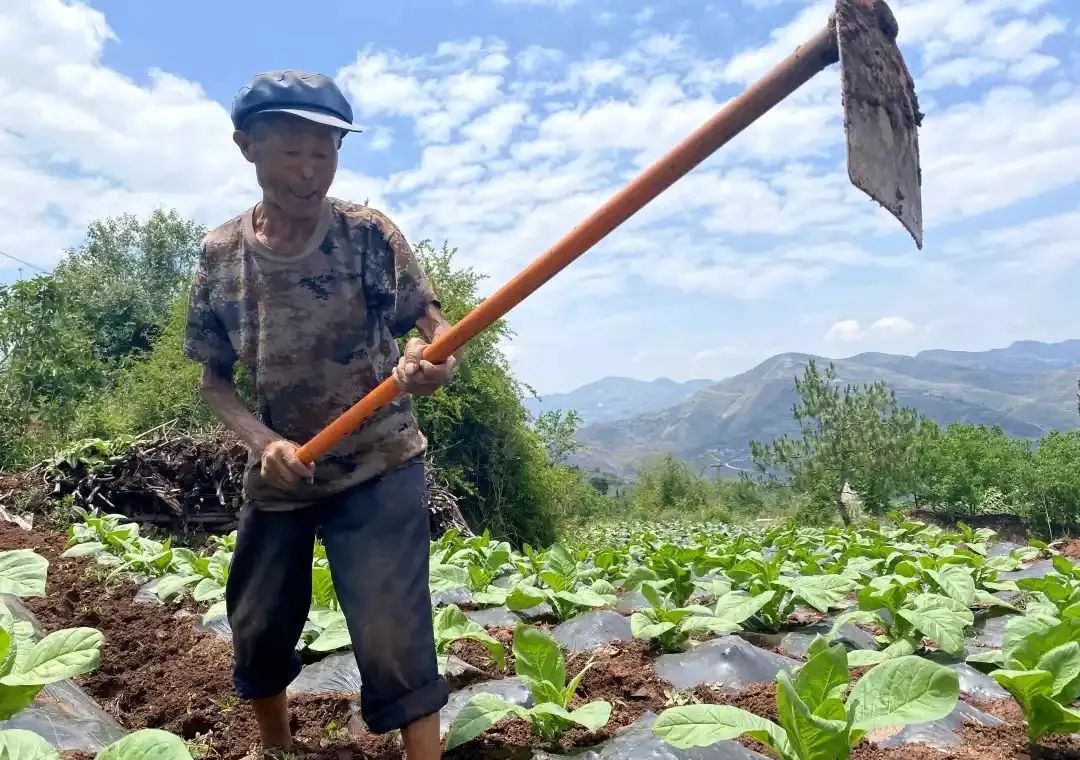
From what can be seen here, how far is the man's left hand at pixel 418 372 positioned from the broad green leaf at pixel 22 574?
0.87 meters

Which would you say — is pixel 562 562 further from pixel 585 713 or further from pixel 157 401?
pixel 157 401

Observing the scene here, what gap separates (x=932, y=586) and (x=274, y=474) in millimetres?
2734

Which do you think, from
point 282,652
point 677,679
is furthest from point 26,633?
point 677,679

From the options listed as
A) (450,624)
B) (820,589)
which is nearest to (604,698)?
(450,624)

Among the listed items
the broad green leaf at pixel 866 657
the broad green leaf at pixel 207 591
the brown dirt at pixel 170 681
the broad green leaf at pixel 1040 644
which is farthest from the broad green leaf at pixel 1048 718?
the broad green leaf at pixel 207 591

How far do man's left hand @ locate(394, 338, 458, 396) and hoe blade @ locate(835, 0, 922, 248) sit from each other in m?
0.99

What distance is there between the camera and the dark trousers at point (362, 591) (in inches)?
79.2

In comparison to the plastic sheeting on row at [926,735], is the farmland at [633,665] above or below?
above

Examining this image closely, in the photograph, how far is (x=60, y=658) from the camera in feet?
5.65

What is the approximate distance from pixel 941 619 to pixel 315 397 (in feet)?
6.70

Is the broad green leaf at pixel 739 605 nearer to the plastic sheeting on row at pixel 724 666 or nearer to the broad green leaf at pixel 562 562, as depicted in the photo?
the plastic sheeting on row at pixel 724 666

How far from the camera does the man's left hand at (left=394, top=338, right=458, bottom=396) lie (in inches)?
77.4

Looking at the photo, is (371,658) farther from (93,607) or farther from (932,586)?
(93,607)

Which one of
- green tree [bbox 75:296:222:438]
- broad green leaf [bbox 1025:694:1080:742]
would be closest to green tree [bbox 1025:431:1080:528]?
green tree [bbox 75:296:222:438]
